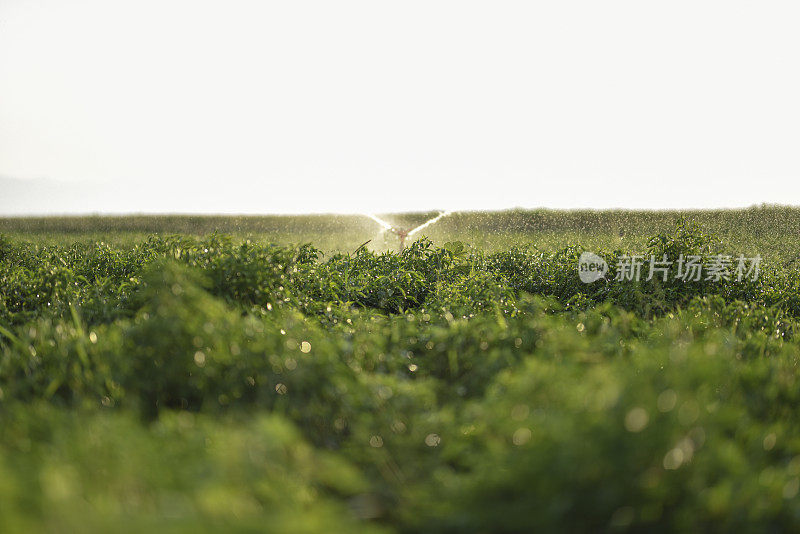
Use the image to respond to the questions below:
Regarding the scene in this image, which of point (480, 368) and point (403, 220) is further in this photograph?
point (403, 220)

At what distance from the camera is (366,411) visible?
349 cm

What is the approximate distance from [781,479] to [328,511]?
6.96ft

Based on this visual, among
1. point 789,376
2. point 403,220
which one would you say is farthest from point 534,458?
point 403,220

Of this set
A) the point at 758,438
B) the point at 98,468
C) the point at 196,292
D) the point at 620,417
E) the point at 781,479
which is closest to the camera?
the point at 620,417

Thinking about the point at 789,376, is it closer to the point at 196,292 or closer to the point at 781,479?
the point at 781,479

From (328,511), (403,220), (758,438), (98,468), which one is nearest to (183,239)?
(98,468)

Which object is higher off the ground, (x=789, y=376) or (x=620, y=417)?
(x=620, y=417)

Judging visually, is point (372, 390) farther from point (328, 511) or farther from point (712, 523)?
point (712, 523)

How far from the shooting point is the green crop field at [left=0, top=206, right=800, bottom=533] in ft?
7.10

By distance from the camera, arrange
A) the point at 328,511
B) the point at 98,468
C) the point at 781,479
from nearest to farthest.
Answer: the point at 328,511 < the point at 98,468 < the point at 781,479

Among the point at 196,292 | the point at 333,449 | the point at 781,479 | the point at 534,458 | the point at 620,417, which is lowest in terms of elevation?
the point at 333,449

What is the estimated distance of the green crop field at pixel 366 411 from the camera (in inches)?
85.2

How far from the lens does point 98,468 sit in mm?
2385

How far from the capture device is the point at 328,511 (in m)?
1.94
